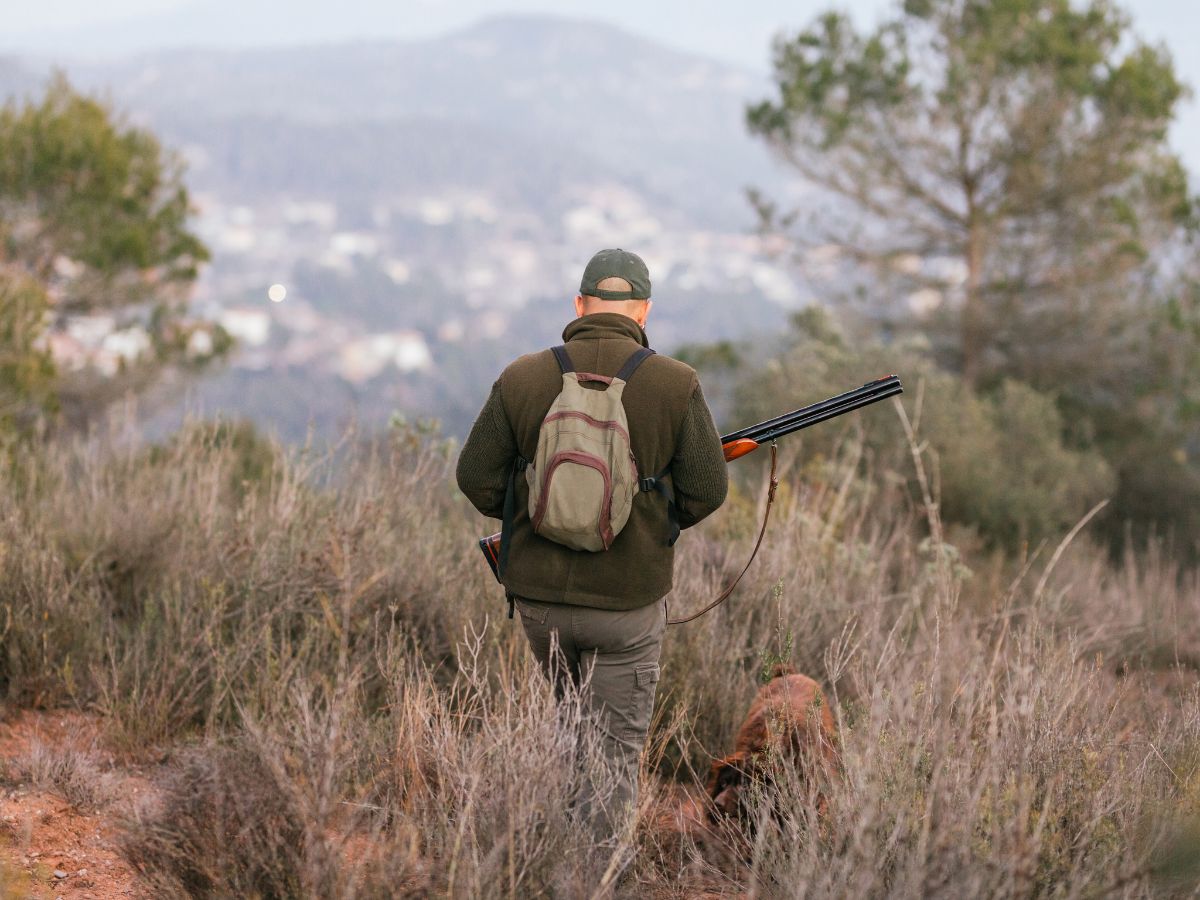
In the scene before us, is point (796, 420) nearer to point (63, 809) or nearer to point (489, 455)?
point (489, 455)

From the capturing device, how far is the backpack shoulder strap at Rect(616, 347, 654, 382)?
294 cm

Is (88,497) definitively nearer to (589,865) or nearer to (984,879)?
(589,865)

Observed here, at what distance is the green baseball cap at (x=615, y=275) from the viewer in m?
3.02

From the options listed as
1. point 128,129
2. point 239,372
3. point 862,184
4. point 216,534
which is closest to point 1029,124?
point 862,184

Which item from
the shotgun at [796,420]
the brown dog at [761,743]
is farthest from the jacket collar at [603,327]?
the brown dog at [761,743]

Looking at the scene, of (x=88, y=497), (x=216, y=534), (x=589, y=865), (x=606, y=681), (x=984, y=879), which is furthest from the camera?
(x=88, y=497)

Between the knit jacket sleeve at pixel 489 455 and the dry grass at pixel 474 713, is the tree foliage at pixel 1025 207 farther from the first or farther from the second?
the knit jacket sleeve at pixel 489 455

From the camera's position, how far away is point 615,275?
3027mm

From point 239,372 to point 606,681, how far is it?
108869 mm

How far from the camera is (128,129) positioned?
18.2m

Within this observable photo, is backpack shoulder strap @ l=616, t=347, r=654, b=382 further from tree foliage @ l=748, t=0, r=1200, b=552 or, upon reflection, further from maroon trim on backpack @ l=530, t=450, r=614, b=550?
tree foliage @ l=748, t=0, r=1200, b=552

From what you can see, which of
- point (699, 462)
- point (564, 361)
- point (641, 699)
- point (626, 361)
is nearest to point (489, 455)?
point (564, 361)

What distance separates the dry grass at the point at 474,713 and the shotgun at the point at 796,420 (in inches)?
15.4

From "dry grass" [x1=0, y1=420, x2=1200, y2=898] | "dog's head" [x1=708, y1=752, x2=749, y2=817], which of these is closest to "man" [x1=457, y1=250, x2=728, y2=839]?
"dry grass" [x1=0, y1=420, x2=1200, y2=898]
